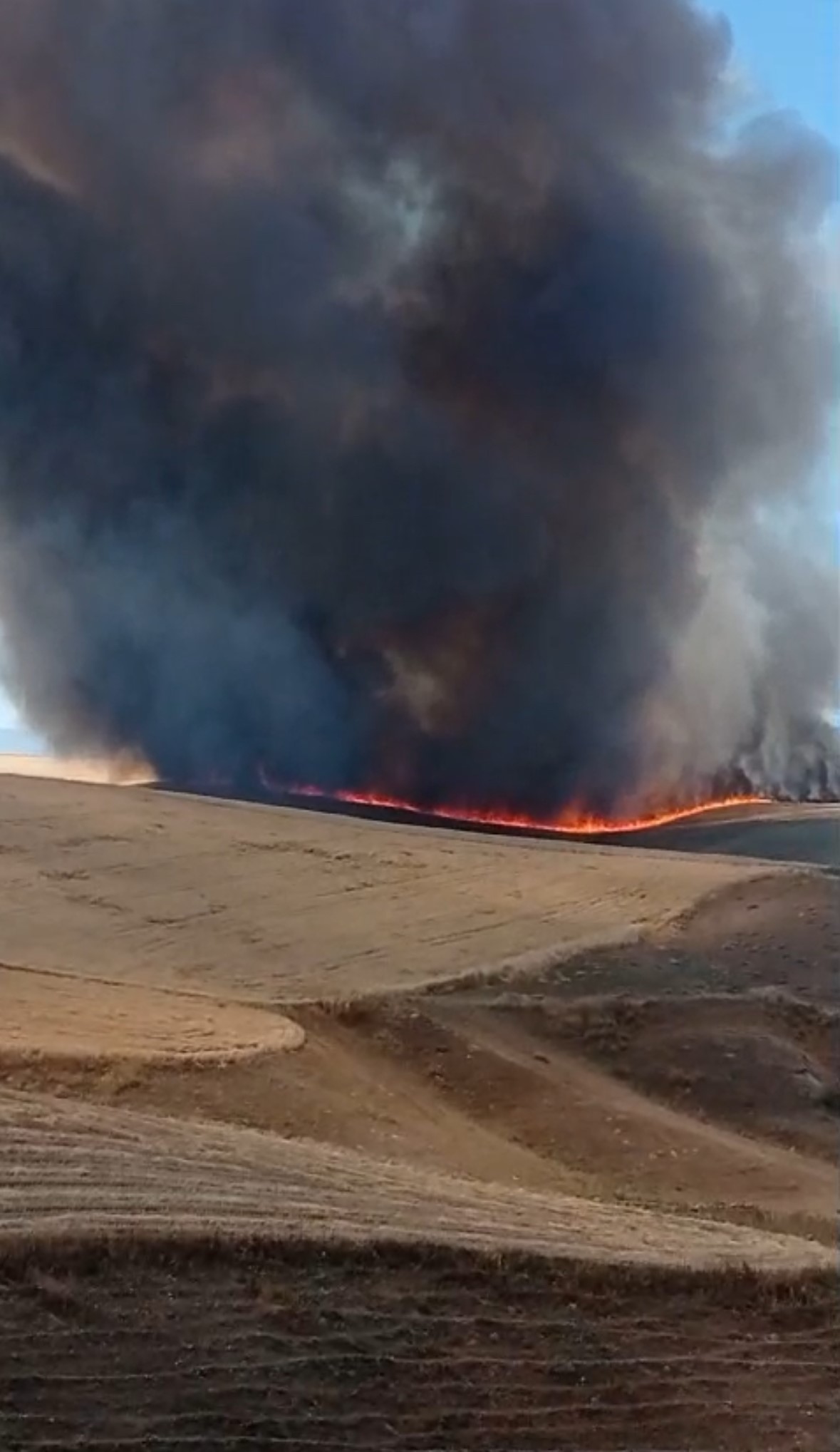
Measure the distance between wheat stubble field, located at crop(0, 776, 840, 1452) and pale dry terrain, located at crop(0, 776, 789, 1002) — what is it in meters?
0.06

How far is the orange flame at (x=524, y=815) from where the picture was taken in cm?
2620

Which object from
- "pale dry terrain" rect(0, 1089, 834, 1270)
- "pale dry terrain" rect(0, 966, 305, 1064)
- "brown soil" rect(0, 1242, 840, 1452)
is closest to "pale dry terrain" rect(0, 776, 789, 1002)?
"pale dry terrain" rect(0, 966, 305, 1064)

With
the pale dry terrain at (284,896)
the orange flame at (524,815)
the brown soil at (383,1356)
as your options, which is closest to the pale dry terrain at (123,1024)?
the pale dry terrain at (284,896)

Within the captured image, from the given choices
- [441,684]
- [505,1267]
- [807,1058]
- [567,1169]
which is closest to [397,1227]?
[505,1267]

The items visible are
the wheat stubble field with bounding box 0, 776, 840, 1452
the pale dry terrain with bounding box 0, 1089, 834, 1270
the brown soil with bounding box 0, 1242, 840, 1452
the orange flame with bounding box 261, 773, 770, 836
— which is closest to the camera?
the brown soil with bounding box 0, 1242, 840, 1452

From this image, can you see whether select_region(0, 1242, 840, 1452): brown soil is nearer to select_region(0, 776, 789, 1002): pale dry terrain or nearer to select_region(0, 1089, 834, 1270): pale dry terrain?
select_region(0, 1089, 834, 1270): pale dry terrain

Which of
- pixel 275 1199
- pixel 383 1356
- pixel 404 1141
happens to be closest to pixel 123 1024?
pixel 404 1141

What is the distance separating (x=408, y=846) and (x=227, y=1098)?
7.67m

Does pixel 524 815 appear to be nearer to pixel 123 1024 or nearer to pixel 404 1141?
pixel 123 1024

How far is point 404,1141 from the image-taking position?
796 cm

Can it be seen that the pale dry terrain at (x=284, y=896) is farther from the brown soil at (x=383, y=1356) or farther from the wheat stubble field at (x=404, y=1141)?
the brown soil at (x=383, y=1356)

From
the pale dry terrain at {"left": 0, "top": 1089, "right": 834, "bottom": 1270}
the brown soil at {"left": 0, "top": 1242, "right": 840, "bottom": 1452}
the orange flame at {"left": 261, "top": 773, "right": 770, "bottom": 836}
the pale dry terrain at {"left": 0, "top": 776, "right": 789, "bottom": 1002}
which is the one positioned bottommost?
the brown soil at {"left": 0, "top": 1242, "right": 840, "bottom": 1452}

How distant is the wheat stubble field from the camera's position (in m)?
4.62

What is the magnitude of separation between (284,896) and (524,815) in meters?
15.5
